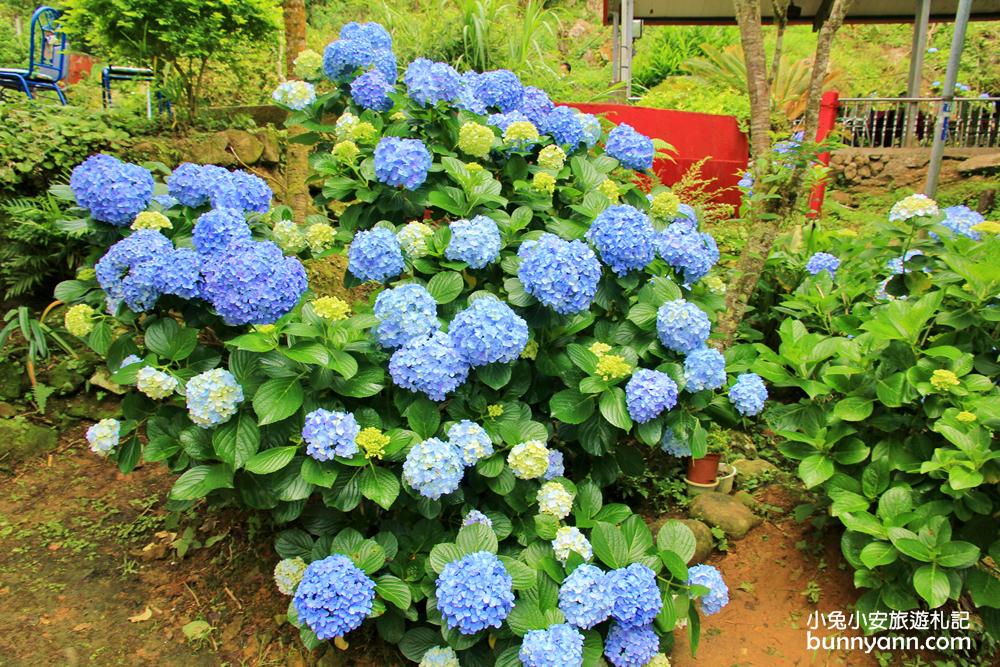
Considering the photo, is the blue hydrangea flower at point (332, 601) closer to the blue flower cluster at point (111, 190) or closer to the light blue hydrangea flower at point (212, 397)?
the light blue hydrangea flower at point (212, 397)

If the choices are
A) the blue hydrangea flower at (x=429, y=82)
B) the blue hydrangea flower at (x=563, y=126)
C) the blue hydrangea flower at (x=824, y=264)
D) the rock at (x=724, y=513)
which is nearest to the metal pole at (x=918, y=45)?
the blue hydrangea flower at (x=824, y=264)

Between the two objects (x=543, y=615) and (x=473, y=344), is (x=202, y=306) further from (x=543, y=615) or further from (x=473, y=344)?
(x=543, y=615)

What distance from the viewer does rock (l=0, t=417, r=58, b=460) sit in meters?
2.88

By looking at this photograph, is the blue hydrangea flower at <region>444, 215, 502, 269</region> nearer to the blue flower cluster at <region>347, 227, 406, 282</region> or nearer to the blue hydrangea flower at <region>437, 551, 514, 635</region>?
the blue flower cluster at <region>347, 227, 406, 282</region>

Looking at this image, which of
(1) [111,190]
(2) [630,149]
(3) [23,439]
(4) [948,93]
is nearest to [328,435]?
(1) [111,190]

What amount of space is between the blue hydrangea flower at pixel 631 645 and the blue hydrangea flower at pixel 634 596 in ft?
0.09

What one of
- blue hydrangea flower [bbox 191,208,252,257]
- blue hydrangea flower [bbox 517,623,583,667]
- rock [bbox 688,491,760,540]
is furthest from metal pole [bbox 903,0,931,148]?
blue hydrangea flower [bbox 517,623,583,667]

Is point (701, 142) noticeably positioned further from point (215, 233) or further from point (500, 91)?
point (215, 233)

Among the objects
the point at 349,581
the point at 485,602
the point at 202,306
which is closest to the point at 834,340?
the point at 485,602

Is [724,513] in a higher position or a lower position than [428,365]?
lower

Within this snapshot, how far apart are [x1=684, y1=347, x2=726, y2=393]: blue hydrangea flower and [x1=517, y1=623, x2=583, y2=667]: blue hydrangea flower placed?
2.72 feet

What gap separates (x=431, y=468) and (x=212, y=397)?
604mm

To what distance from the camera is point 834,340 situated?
247 cm

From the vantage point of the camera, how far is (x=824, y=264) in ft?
10.2
